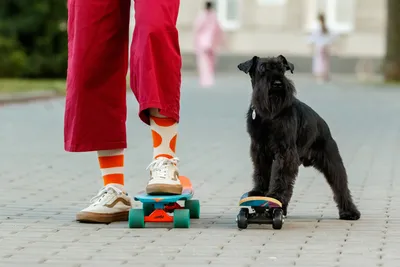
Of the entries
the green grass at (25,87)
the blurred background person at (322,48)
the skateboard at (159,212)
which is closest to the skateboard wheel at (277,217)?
the skateboard at (159,212)

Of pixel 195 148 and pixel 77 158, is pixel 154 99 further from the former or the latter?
pixel 195 148

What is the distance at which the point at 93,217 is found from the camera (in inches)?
257

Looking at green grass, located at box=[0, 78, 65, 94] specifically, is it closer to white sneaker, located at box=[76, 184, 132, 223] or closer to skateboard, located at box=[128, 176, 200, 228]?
white sneaker, located at box=[76, 184, 132, 223]

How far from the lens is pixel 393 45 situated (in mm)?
30547

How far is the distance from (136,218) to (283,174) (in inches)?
30.3

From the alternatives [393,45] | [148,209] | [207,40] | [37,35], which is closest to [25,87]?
[37,35]

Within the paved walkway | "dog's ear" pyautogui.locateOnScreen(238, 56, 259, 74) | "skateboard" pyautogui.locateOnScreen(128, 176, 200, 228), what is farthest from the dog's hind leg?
"skateboard" pyautogui.locateOnScreen(128, 176, 200, 228)

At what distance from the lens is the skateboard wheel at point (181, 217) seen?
6277mm

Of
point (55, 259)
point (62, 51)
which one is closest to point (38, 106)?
point (62, 51)

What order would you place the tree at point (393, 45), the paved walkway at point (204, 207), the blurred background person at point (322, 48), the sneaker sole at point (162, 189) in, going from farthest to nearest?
1. the blurred background person at point (322, 48)
2. the tree at point (393, 45)
3. the sneaker sole at point (162, 189)
4. the paved walkway at point (204, 207)

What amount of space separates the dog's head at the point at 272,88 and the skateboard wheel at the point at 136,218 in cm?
78

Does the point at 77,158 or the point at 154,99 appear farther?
the point at 77,158

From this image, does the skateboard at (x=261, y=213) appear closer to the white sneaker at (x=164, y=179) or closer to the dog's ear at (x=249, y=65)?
the white sneaker at (x=164, y=179)

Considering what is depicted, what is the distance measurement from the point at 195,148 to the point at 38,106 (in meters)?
7.62
